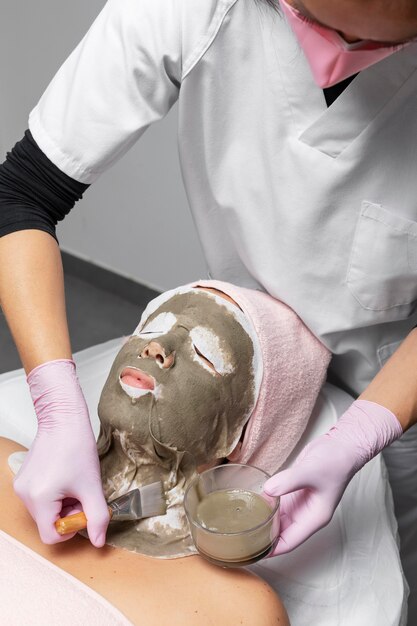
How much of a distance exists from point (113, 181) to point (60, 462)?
1783 millimetres

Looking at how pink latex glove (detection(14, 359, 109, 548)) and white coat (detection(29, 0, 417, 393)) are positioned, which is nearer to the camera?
pink latex glove (detection(14, 359, 109, 548))

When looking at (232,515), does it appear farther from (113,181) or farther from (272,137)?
(113,181)

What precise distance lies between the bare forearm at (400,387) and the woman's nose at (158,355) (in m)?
0.32

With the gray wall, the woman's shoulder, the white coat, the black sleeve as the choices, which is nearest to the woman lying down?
the woman's shoulder

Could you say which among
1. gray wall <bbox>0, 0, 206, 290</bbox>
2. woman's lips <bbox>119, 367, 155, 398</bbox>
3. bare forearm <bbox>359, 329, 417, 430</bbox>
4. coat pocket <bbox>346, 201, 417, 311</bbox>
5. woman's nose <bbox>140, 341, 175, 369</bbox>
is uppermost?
coat pocket <bbox>346, 201, 417, 311</bbox>

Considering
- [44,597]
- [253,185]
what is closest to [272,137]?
[253,185]

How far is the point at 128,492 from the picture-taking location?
1.18 m

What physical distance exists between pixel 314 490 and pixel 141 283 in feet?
6.19

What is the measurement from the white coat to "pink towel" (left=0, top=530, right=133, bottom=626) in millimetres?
598

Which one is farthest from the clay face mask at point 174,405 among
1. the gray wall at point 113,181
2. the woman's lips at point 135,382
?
the gray wall at point 113,181

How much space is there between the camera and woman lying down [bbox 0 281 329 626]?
1026mm

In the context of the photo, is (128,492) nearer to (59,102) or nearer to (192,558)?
(192,558)

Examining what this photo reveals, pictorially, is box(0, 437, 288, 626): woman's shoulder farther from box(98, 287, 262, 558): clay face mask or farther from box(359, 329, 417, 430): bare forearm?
box(359, 329, 417, 430): bare forearm

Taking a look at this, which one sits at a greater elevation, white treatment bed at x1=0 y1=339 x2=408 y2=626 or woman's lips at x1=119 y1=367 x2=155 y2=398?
woman's lips at x1=119 y1=367 x2=155 y2=398
